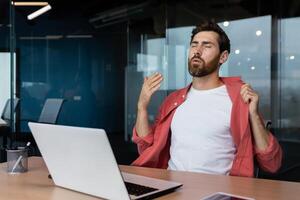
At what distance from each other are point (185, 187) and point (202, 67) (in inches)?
23.6

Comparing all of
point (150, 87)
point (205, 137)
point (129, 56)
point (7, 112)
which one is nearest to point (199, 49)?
point (150, 87)

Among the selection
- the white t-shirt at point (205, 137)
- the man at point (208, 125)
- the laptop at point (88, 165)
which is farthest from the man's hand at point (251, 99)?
the laptop at point (88, 165)

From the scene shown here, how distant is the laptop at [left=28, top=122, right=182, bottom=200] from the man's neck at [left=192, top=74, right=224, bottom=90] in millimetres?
578

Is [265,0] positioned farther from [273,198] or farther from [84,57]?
[273,198]

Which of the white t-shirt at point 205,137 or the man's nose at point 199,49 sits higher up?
the man's nose at point 199,49

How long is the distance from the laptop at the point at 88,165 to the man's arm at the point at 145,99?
1.38ft

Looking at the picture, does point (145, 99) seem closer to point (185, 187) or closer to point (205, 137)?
point (205, 137)

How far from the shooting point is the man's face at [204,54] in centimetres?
171

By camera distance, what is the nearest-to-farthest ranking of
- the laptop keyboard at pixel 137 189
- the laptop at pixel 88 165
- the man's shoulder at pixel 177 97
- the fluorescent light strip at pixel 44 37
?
the laptop at pixel 88 165 < the laptop keyboard at pixel 137 189 < the man's shoulder at pixel 177 97 < the fluorescent light strip at pixel 44 37

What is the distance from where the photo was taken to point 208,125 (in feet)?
5.46

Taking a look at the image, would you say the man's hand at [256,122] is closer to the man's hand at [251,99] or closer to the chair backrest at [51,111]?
the man's hand at [251,99]

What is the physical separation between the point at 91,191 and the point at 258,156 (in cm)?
74

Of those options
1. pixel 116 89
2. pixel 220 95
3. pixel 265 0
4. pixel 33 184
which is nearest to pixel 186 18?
pixel 265 0

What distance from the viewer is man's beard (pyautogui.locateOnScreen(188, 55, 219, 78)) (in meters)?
1.71
